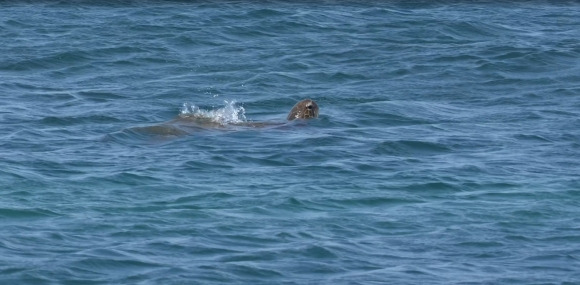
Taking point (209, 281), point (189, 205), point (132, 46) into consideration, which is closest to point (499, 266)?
point (209, 281)

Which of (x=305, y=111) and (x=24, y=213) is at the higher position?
(x=24, y=213)

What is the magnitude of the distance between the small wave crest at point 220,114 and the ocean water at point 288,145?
6cm

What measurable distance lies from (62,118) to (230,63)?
543cm

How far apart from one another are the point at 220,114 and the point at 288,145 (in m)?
2.23

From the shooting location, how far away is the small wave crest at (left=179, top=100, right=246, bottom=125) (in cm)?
1814

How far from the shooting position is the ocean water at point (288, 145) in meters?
11.1

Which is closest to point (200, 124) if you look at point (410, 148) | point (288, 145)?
point (288, 145)

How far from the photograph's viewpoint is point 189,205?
1288 cm

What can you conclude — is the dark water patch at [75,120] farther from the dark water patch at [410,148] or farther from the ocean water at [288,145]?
the dark water patch at [410,148]

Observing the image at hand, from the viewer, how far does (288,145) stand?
16.5 metres

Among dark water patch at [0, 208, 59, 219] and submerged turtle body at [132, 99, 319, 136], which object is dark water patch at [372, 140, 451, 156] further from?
dark water patch at [0, 208, 59, 219]

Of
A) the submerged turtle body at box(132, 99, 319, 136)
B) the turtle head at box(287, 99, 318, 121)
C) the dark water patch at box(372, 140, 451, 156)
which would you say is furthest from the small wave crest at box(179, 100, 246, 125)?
the dark water patch at box(372, 140, 451, 156)

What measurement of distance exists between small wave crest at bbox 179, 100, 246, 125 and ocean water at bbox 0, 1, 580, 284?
6cm

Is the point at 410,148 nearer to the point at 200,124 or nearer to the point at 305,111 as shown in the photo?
the point at 305,111
